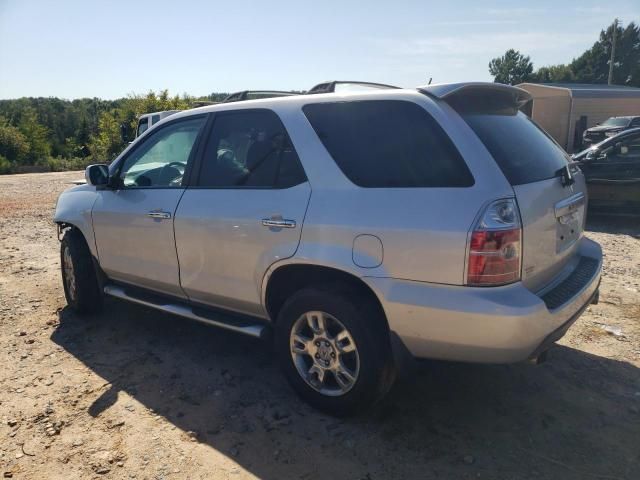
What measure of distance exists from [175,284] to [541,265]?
2.52 m

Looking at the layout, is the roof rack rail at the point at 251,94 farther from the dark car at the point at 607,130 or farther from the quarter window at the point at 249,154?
the dark car at the point at 607,130

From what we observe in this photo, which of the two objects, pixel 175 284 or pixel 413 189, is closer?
pixel 413 189

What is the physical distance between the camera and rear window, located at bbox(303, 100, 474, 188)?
101 inches

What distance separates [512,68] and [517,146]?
83729 millimetres

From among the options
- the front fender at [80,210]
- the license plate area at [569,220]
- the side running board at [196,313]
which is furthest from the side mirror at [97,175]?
the license plate area at [569,220]

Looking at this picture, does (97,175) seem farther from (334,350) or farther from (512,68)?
(512,68)

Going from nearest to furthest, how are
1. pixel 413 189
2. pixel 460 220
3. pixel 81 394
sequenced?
pixel 460 220
pixel 413 189
pixel 81 394

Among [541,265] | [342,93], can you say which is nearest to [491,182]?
[541,265]

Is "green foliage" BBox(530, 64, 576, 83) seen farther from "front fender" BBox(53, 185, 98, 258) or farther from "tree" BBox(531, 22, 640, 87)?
"front fender" BBox(53, 185, 98, 258)

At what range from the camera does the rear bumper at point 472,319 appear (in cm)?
240

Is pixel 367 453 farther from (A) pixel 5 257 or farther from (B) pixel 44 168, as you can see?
(B) pixel 44 168

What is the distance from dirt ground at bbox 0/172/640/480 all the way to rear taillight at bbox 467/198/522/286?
1.01m

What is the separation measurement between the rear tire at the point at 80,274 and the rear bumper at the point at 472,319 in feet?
10.1

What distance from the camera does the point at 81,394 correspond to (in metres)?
3.42
